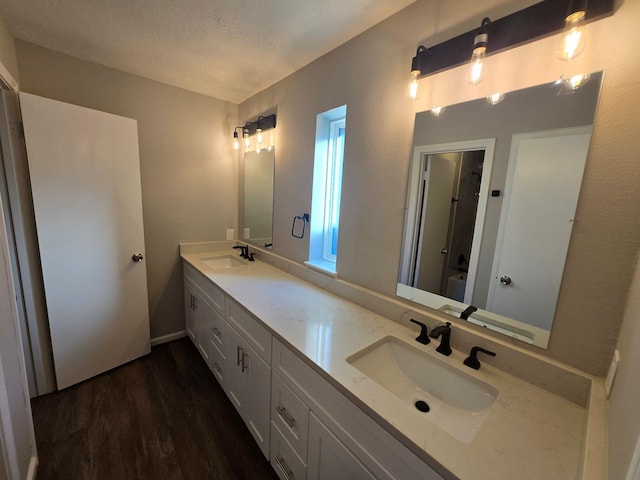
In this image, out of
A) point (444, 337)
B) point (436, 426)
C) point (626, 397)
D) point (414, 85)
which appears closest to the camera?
point (626, 397)

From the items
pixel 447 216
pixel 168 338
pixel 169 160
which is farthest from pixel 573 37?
pixel 168 338

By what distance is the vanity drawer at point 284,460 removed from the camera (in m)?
1.13

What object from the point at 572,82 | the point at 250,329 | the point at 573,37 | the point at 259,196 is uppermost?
the point at 573,37

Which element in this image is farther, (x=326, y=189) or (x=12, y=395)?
(x=326, y=189)

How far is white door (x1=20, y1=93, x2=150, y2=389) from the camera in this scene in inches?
66.0

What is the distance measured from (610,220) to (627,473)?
70cm

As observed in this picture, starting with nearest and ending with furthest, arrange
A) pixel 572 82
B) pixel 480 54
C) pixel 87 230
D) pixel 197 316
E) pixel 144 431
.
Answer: pixel 572 82
pixel 480 54
pixel 144 431
pixel 87 230
pixel 197 316

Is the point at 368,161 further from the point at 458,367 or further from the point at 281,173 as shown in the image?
the point at 458,367

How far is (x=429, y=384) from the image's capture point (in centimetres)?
106

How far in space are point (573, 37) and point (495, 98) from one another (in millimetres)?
239

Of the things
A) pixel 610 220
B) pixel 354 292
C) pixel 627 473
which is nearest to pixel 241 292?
pixel 354 292

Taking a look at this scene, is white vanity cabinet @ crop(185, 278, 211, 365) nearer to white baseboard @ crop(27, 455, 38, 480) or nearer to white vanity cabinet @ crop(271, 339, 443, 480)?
white baseboard @ crop(27, 455, 38, 480)

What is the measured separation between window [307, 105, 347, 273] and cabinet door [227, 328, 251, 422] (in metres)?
0.71

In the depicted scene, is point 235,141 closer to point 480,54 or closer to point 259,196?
point 259,196
